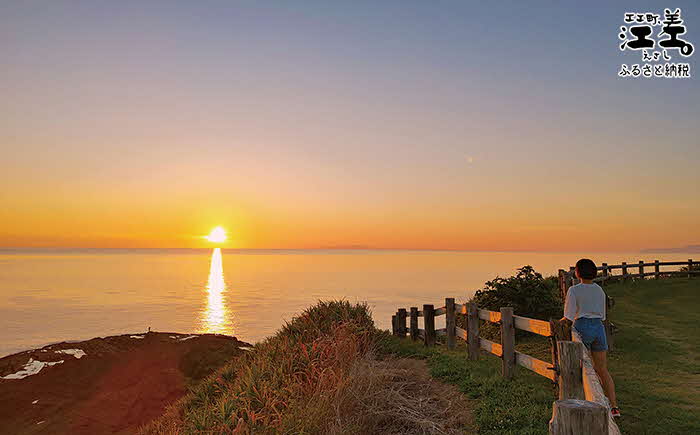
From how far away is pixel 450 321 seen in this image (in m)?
13.2

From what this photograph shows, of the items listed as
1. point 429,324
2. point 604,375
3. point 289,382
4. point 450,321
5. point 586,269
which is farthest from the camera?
point 429,324

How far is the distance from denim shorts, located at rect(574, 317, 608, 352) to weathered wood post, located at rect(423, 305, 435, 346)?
22.2 feet

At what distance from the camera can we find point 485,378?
9477mm

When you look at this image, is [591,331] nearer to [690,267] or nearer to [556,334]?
[556,334]

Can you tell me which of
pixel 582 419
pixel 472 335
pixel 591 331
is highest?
pixel 582 419

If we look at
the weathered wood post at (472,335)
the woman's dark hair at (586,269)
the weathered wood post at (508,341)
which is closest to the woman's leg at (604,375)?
the woman's dark hair at (586,269)

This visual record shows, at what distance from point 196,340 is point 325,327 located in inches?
338

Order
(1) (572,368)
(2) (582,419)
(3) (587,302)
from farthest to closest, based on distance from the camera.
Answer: (3) (587,302) → (1) (572,368) → (2) (582,419)

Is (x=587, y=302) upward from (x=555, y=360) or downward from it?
upward

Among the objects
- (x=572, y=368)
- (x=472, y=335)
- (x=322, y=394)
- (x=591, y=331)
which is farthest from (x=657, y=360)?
(x=322, y=394)

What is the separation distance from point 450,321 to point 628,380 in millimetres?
4242

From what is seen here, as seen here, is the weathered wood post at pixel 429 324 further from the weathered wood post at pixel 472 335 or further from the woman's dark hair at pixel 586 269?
the woman's dark hair at pixel 586 269

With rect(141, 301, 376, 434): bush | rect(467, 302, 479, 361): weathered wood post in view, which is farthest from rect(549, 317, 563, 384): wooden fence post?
rect(467, 302, 479, 361): weathered wood post

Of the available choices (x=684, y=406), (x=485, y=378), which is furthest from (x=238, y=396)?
(x=684, y=406)
